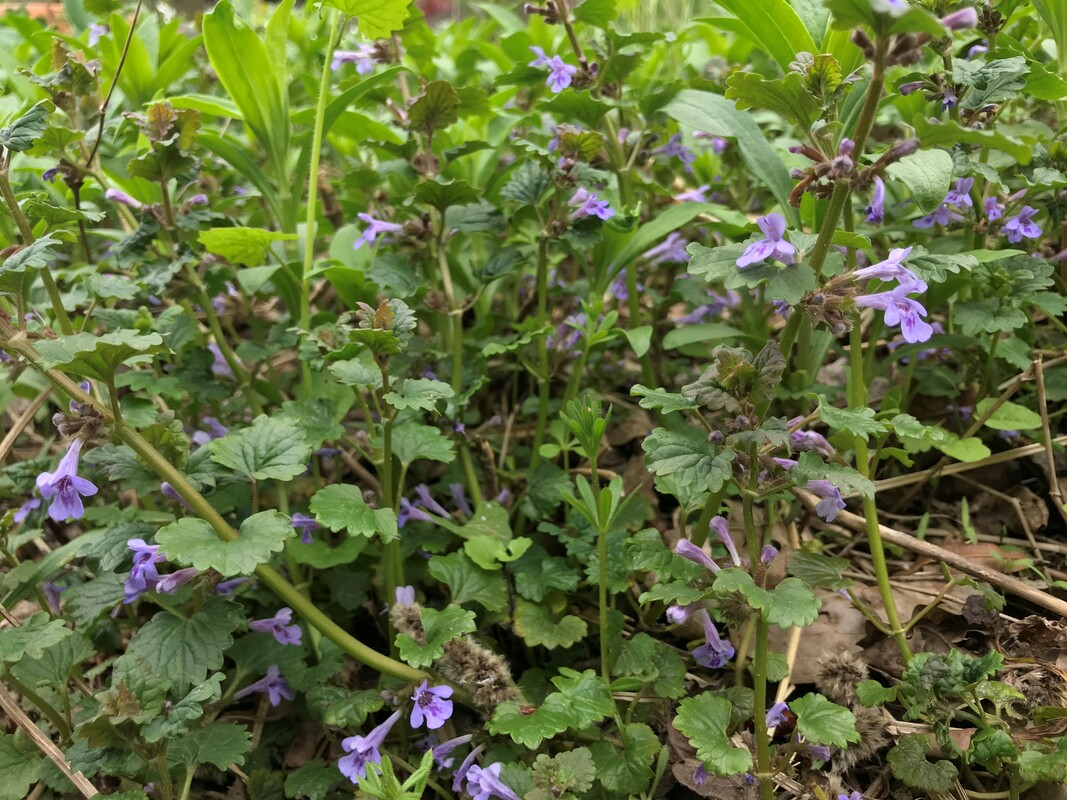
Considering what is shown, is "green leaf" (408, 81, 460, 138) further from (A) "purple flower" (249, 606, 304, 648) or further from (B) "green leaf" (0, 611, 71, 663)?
Answer: (B) "green leaf" (0, 611, 71, 663)

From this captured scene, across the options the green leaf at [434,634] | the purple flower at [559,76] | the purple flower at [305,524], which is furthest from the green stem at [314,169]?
the green leaf at [434,634]

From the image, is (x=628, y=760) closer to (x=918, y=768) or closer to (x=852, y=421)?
(x=918, y=768)

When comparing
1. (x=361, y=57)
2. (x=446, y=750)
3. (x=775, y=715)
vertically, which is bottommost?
(x=775, y=715)

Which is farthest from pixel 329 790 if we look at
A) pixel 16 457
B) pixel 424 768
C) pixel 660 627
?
pixel 16 457

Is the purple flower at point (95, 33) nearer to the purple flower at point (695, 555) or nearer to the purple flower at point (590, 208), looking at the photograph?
the purple flower at point (590, 208)

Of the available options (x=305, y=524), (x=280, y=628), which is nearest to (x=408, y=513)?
(x=305, y=524)

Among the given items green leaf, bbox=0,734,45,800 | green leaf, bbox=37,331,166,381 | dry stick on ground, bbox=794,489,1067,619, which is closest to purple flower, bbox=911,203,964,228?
dry stick on ground, bbox=794,489,1067,619
